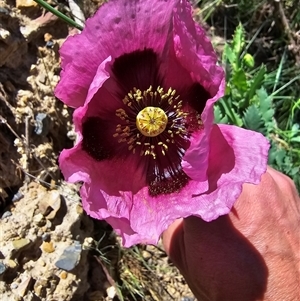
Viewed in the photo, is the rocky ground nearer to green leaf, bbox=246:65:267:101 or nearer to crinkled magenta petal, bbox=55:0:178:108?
crinkled magenta petal, bbox=55:0:178:108

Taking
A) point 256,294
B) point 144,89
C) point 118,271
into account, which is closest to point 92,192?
point 144,89

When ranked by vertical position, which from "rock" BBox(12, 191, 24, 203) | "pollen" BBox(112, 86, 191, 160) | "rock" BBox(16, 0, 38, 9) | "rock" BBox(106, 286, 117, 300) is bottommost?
"rock" BBox(106, 286, 117, 300)

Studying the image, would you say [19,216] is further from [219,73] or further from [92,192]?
[219,73]

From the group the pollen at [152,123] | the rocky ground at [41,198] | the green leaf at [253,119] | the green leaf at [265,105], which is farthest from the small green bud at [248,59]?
the pollen at [152,123]

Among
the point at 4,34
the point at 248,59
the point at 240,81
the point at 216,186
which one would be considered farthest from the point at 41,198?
the point at 248,59

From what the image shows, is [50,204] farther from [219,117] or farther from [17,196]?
[219,117]

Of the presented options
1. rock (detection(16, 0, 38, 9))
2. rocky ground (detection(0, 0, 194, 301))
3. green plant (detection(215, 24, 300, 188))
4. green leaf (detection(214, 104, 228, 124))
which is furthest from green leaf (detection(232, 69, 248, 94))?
rock (detection(16, 0, 38, 9))
